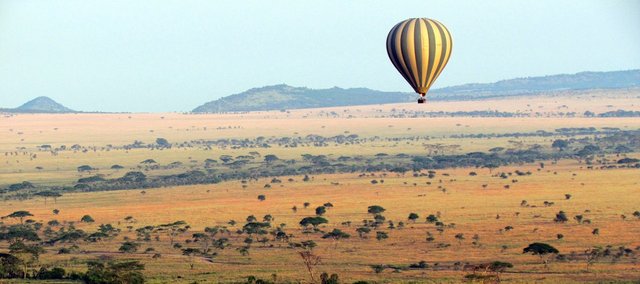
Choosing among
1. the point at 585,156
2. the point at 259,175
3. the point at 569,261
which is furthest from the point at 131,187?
the point at 569,261

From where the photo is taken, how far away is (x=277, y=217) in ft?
238

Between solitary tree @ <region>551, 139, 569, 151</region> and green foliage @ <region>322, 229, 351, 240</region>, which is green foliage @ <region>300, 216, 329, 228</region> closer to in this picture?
green foliage @ <region>322, 229, 351, 240</region>

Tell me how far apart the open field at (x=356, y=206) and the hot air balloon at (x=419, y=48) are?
7.60m

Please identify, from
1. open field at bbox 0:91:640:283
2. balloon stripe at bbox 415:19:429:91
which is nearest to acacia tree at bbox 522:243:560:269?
open field at bbox 0:91:640:283

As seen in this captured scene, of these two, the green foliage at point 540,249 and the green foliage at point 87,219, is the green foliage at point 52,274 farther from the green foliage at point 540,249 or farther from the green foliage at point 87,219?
the green foliage at point 87,219

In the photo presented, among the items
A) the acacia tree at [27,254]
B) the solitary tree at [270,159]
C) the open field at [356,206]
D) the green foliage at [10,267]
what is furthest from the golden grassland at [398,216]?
the solitary tree at [270,159]

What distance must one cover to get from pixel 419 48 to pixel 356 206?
24450 mm

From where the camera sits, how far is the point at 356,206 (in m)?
78.4

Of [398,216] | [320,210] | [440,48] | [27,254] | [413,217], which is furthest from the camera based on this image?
[320,210]

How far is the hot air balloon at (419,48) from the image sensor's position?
5538cm

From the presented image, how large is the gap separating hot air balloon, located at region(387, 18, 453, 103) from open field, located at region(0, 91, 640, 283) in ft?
24.9

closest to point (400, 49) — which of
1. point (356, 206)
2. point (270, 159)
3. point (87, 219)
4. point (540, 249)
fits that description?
point (540, 249)

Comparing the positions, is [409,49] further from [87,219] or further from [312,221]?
[87,219]

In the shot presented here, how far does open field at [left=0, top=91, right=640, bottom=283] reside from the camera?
170ft
